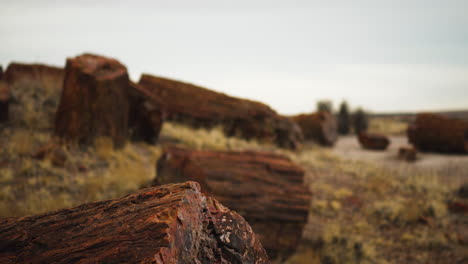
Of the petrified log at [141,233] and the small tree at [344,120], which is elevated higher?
the petrified log at [141,233]

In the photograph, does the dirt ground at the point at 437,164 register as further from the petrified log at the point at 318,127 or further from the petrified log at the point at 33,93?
the petrified log at the point at 33,93

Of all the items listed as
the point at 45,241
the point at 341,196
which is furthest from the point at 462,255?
the point at 45,241

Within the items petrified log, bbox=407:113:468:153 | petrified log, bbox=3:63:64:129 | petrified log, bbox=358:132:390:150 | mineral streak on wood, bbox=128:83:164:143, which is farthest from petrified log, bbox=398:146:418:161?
petrified log, bbox=3:63:64:129

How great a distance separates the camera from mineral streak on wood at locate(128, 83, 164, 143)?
9781 millimetres

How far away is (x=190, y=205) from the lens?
173cm

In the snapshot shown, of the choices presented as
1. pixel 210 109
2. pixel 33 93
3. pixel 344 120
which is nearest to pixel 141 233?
pixel 33 93

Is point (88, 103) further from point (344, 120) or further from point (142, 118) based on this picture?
point (344, 120)

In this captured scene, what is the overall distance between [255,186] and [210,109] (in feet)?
28.6

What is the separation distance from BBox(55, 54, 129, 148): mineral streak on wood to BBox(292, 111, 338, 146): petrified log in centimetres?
1318

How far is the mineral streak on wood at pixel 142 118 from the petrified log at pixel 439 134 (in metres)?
11.6

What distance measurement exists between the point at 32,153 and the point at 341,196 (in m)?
6.99

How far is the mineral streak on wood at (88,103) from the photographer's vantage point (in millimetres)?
7559

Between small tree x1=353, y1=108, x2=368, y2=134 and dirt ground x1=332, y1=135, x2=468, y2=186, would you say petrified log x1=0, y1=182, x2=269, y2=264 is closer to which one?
dirt ground x1=332, y1=135, x2=468, y2=186

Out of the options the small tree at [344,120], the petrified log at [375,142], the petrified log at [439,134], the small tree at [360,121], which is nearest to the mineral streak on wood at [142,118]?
the petrified log at [439,134]
